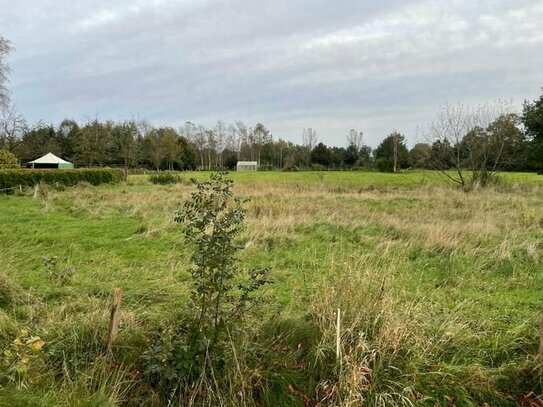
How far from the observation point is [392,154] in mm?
70438

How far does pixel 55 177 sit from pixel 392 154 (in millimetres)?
51469

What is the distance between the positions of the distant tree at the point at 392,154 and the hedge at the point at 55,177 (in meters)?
38.4

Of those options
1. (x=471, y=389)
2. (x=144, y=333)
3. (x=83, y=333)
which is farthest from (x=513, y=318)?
(x=83, y=333)

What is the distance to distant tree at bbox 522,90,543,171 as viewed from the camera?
35594 mm

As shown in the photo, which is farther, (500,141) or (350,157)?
(350,157)

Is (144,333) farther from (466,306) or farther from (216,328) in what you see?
(466,306)

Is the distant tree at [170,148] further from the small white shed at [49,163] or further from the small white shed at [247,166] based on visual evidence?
the small white shed at [49,163]

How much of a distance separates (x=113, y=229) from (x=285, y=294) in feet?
24.9

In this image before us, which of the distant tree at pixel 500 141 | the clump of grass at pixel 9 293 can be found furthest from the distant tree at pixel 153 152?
the clump of grass at pixel 9 293

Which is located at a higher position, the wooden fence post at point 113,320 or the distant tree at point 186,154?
the distant tree at point 186,154

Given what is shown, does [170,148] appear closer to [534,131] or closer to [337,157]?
[337,157]

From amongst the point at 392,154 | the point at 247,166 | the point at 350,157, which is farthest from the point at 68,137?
the point at 392,154

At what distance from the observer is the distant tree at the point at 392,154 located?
211ft

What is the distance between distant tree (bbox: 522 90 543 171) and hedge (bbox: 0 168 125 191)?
33405mm
